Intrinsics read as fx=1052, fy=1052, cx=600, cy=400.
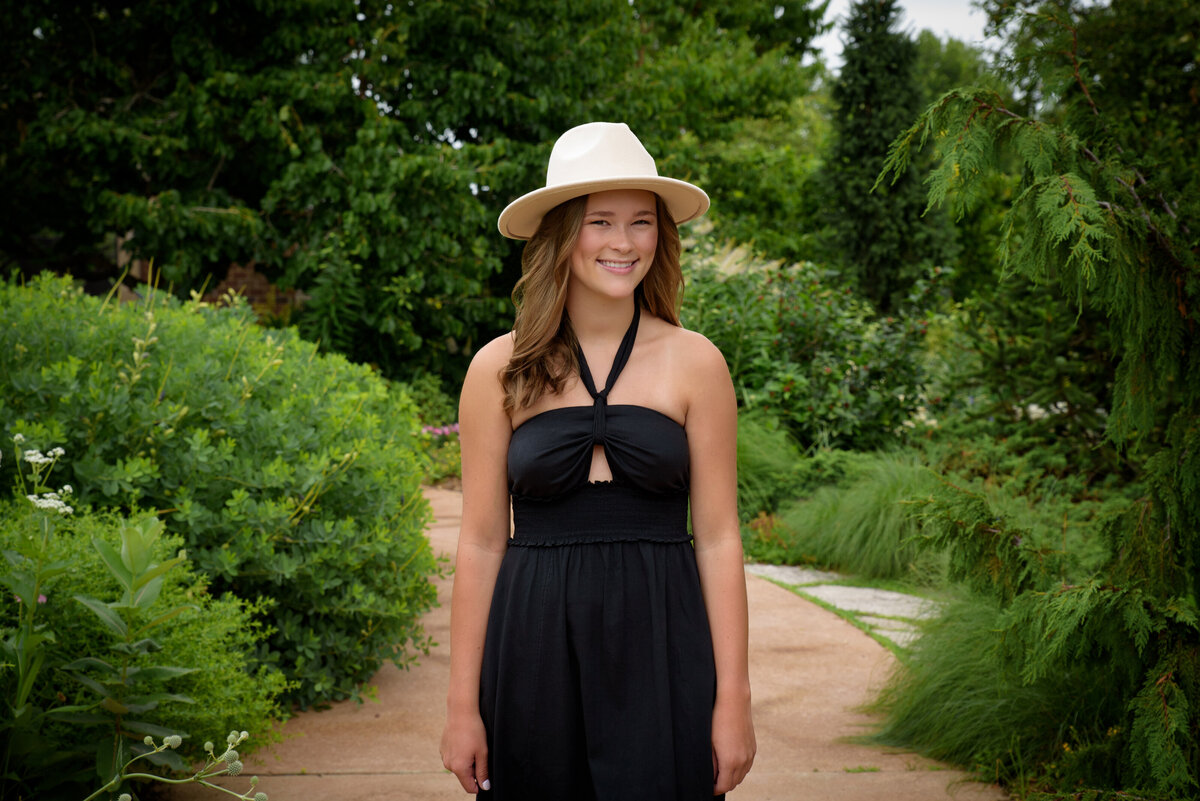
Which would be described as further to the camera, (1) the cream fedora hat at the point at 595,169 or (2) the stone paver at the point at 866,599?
(2) the stone paver at the point at 866,599

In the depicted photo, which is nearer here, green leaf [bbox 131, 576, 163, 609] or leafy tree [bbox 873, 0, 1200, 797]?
green leaf [bbox 131, 576, 163, 609]

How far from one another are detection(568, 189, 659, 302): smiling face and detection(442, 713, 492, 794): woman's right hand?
90cm

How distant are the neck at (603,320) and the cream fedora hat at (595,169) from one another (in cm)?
23

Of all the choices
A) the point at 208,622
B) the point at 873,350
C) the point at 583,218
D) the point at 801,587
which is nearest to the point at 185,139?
the point at 873,350

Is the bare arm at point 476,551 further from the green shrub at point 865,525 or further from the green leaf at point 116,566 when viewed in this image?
the green shrub at point 865,525

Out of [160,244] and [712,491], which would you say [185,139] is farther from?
[712,491]

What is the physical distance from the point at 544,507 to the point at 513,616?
0.72ft

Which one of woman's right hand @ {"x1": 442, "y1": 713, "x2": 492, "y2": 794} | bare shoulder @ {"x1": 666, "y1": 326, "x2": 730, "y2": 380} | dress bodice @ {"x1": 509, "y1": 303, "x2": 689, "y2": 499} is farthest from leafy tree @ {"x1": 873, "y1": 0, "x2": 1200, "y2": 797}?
woman's right hand @ {"x1": 442, "y1": 713, "x2": 492, "y2": 794}

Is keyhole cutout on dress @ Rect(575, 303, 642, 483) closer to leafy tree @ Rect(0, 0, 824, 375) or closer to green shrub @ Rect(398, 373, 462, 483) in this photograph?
green shrub @ Rect(398, 373, 462, 483)

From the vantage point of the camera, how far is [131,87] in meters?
11.1

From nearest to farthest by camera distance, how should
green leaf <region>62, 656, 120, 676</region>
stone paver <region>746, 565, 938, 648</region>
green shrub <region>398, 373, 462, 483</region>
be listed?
green leaf <region>62, 656, 120, 676</region> < stone paver <region>746, 565, 938, 648</region> < green shrub <region>398, 373, 462, 483</region>

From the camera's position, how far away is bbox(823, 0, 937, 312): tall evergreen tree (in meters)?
16.8

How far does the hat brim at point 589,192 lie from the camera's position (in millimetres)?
2094

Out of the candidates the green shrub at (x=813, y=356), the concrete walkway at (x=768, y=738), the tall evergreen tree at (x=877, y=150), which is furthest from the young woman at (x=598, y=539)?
the tall evergreen tree at (x=877, y=150)
